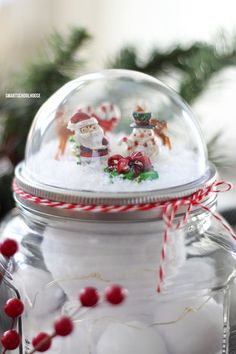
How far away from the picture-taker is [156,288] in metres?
0.42

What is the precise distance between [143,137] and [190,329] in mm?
159

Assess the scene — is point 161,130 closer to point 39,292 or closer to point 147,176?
point 147,176

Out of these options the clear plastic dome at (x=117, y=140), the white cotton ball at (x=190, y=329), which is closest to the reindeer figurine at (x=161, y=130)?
the clear plastic dome at (x=117, y=140)

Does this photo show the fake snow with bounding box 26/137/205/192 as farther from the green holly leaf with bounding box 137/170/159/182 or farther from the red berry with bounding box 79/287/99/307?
the red berry with bounding box 79/287/99/307

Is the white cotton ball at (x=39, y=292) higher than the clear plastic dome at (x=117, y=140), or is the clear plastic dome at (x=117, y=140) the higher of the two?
the clear plastic dome at (x=117, y=140)

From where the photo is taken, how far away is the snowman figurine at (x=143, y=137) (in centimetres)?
45

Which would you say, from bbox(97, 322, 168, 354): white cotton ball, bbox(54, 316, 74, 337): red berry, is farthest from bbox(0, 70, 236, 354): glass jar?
bbox(54, 316, 74, 337): red berry

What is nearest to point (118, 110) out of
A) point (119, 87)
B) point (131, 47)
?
point (119, 87)

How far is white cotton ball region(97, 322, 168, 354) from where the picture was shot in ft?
1.35

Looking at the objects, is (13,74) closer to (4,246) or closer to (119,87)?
(119,87)

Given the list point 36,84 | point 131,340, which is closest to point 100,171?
point 131,340

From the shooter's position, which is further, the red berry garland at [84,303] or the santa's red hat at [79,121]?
the santa's red hat at [79,121]

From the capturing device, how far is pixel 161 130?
48 centimetres

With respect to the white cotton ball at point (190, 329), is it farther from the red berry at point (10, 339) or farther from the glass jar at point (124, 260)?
the red berry at point (10, 339)
